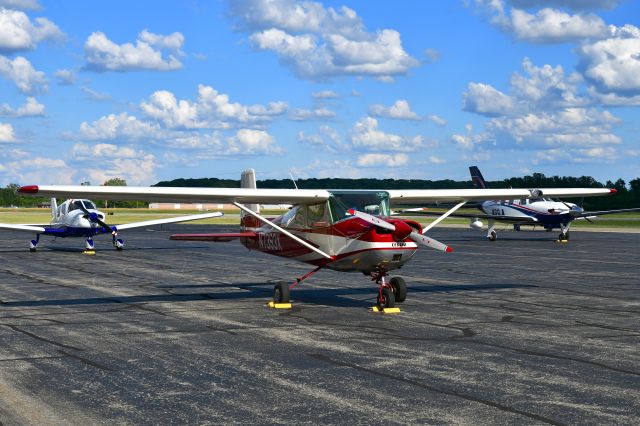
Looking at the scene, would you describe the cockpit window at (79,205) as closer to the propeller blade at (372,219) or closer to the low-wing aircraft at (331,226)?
the low-wing aircraft at (331,226)

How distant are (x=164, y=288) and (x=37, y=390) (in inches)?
454

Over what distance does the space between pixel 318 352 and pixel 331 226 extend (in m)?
5.50

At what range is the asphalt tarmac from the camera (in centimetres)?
788

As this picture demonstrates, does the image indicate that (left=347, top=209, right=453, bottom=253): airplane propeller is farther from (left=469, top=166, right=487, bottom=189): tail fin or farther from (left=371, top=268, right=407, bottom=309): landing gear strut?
(left=469, top=166, right=487, bottom=189): tail fin

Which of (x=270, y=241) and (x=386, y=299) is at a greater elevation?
(x=270, y=241)

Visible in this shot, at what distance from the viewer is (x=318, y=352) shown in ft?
36.4

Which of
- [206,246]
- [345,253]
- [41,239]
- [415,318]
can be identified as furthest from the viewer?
[41,239]

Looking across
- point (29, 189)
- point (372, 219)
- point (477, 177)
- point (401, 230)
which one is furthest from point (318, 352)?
point (477, 177)

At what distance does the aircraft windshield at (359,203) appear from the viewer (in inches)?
632

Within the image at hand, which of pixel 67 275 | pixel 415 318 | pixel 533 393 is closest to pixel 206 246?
pixel 67 275

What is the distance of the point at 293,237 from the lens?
16719 mm

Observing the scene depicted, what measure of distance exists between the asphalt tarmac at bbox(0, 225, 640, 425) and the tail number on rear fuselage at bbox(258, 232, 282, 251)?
1.19 meters

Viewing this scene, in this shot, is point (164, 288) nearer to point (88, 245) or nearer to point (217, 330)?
point (217, 330)

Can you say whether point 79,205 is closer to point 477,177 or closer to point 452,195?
point 452,195
